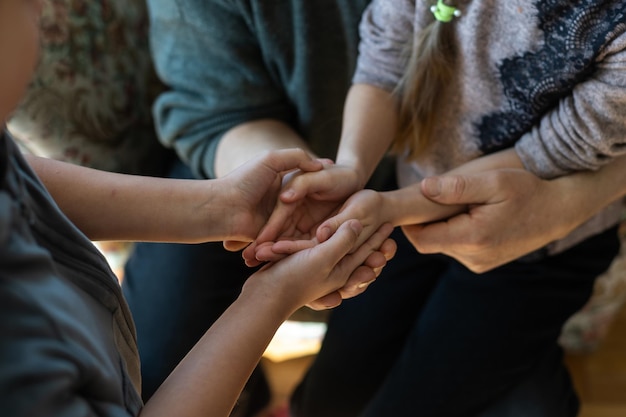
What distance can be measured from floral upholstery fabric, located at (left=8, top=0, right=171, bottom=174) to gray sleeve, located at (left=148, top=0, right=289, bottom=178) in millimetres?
111

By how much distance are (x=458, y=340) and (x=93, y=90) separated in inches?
26.2

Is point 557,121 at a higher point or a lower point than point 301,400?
higher

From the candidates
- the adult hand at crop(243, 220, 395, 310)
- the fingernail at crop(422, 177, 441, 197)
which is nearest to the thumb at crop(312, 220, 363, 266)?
the adult hand at crop(243, 220, 395, 310)

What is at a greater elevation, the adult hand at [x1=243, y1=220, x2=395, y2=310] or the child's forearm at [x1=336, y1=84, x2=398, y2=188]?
the child's forearm at [x1=336, y1=84, x2=398, y2=188]

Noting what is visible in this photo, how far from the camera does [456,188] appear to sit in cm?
79

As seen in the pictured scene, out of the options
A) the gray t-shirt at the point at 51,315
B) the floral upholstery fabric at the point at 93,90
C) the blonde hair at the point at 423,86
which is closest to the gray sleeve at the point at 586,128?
the blonde hair at the point at 423,86

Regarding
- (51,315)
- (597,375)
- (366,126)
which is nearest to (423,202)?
(366,126)

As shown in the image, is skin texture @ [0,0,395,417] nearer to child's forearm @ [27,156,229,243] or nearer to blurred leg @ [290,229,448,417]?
child's forearm @ [27,156,229,243]

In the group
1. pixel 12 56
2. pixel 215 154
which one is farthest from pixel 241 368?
pixel 215 154

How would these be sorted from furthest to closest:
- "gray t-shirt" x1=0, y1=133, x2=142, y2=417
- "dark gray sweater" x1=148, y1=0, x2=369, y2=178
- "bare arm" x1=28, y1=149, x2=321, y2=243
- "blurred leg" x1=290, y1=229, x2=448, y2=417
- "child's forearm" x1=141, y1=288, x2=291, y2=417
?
"blurred leg" x1=290, y1=229, x2=448, y2=417 → "dark gray sweater" x1=148, y1=0, x2=369, y2=178 → "bare arm" x1=28, y1=149, x2=321, y2=243 → "child's forearm" x1=141, y1=288, x2=291, y2=417 → "gray t-shirt" x1=0, y1=133, x2=142, y2=417

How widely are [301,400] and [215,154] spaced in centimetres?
42

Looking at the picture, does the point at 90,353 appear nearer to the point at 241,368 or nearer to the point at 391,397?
the point at 241,368

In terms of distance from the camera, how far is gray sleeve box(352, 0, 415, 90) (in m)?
0.82

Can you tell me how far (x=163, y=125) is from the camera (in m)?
1.04
